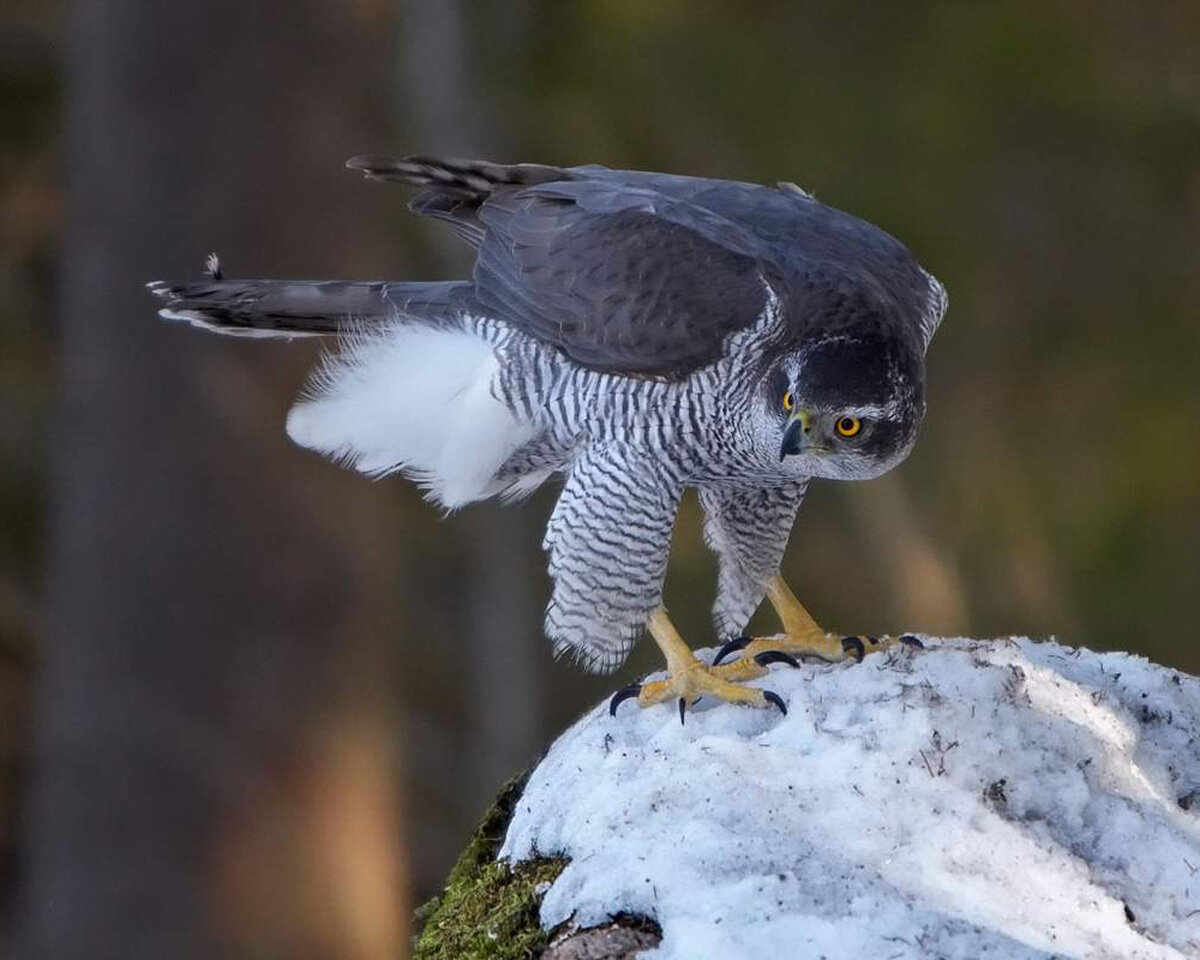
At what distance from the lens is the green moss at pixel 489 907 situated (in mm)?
2988

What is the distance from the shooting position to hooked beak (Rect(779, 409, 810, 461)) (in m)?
3.93

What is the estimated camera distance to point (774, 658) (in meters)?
3.76

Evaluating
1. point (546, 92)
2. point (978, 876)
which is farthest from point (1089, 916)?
point (546, 92)

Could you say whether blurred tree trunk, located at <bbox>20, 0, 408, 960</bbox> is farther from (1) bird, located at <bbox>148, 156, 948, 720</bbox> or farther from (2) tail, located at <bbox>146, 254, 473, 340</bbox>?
(1) bird, located at <bbox>148, 156, 948, 720</bbox>

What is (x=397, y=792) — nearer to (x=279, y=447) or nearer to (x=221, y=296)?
(x=279, y=447)

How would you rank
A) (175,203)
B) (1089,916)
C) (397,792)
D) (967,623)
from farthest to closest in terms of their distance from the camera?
(967,623) → (397,792) → (175,203) → (1089,916)

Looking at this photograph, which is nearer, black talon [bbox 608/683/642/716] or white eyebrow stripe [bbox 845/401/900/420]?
black talon [bbox 608/683/642/716]

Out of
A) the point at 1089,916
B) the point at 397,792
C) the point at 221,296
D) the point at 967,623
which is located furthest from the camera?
the point at 967,623

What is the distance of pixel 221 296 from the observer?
190 inches

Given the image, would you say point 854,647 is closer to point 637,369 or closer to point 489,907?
point 637,369

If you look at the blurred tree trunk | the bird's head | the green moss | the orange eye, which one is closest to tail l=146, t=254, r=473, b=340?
the bird's head

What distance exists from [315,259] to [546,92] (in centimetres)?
412

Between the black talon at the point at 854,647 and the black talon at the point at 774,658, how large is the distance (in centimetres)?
16

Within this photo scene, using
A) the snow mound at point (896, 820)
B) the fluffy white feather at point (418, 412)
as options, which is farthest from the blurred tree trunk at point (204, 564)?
the snow mound at point (896, 820)
